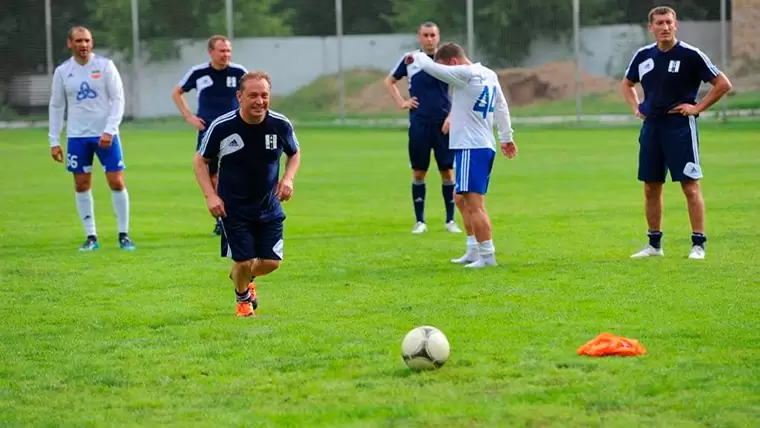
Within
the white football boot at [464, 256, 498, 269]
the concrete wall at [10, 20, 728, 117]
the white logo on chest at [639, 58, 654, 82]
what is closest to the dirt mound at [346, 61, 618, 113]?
the concrete wall at [10, 20, 728, 117]

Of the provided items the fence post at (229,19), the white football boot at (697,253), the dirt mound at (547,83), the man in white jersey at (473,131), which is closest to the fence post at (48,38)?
the fence post at (229,19)

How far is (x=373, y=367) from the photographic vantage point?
716 cm

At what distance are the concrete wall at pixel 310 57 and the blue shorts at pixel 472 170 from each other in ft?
89.4

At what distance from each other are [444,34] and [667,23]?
2833cm

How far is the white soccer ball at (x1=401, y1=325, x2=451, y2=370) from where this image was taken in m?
6.95

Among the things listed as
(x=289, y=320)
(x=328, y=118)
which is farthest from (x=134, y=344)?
(x=328, y=118)

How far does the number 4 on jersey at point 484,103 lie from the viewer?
11.5m

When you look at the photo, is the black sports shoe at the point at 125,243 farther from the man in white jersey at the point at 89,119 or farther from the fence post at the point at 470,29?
the fence post at the point at 470,29

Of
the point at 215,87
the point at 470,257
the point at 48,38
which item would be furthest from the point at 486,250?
the point at 48,38

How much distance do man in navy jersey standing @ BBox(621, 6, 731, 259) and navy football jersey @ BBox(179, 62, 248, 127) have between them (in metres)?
5.17

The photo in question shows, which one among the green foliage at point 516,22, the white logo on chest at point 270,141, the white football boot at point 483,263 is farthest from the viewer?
the green foliage at point 516,22

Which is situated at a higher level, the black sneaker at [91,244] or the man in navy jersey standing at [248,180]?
the man in navy jersey standing at [248,180]

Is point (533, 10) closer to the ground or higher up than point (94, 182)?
higher up

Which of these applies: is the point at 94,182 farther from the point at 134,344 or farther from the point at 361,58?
the point at 361,58
